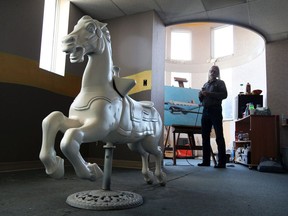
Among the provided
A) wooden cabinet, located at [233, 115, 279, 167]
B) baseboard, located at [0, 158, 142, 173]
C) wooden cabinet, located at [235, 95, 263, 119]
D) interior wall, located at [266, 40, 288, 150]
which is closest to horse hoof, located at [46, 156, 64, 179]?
baseboard, located at [0, 158, 142, 173]

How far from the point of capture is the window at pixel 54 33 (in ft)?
9.70

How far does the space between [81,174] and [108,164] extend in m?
0.44

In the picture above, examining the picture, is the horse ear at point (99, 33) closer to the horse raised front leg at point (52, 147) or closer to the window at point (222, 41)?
the horse raised front leg at point (52, 147)

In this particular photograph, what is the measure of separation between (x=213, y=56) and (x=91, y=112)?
6.05 m

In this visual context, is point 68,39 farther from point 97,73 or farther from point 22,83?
point 22,83

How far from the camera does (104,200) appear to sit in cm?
120

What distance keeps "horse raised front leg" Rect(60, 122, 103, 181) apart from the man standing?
253cm

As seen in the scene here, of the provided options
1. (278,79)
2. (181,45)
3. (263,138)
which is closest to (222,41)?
(181,45)

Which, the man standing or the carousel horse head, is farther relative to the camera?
the man standing

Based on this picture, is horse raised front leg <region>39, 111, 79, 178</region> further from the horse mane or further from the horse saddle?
the horse mane

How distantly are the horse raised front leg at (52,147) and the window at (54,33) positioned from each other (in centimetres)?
212

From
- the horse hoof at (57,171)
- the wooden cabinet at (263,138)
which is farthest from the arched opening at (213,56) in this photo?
the horse hoof at (57,171)

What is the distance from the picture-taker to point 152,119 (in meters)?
1.59

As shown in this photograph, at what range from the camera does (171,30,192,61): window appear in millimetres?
6837
